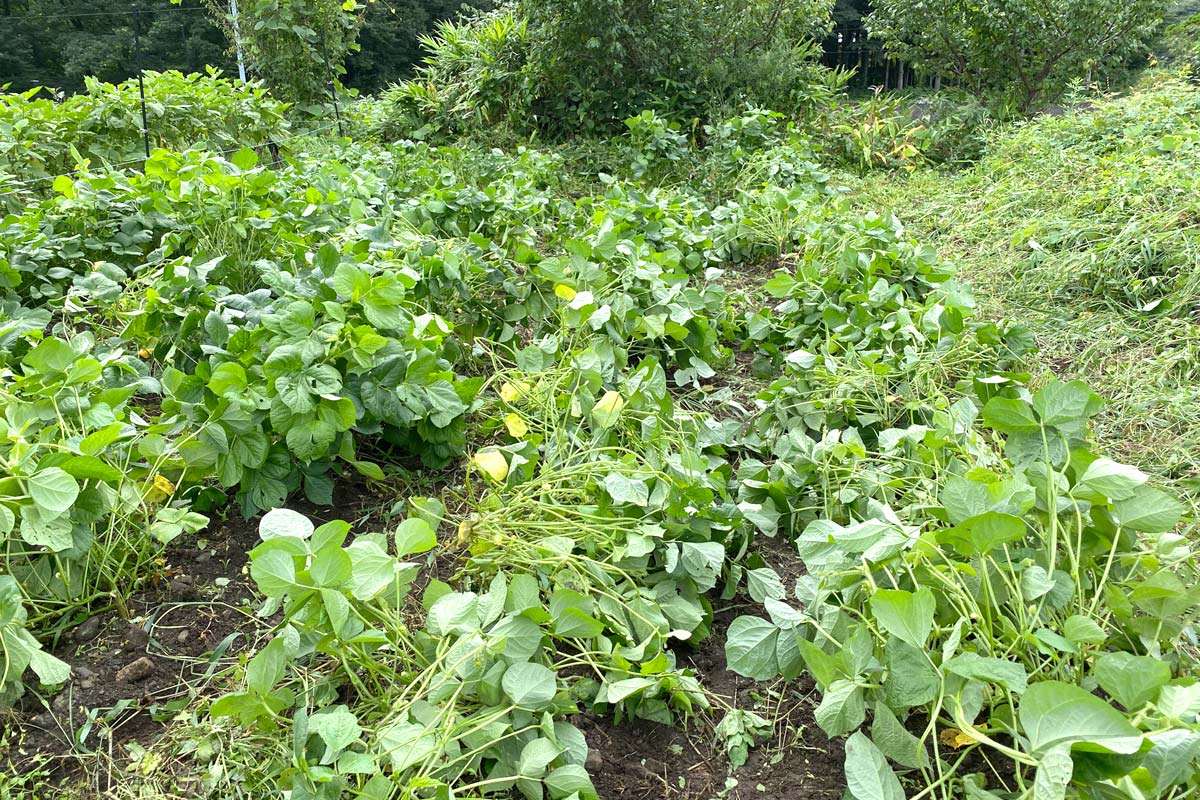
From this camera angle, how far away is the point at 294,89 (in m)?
6.77

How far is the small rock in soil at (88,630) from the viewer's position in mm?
1522

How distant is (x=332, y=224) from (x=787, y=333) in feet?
5.82

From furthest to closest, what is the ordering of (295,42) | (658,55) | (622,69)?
(658,55) → (622,69) → (295,42)

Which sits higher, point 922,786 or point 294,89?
point 294,89

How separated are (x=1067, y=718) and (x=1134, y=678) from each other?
194 millimetres

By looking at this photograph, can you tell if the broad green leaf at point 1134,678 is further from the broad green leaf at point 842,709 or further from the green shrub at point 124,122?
the green shrub at point 124,122

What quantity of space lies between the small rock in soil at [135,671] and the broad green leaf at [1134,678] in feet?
5.24

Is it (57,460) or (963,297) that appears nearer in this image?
(57,460)

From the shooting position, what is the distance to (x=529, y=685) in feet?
4.00

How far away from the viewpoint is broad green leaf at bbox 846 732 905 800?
106 cm

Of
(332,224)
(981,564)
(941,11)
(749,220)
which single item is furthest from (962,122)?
(981,564)

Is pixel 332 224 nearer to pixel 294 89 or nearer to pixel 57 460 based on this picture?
pixel 57 460

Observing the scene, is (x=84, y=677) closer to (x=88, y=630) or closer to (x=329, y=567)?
(x=88, y=630)

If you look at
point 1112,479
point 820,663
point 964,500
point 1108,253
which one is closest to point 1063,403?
point 1112,479
